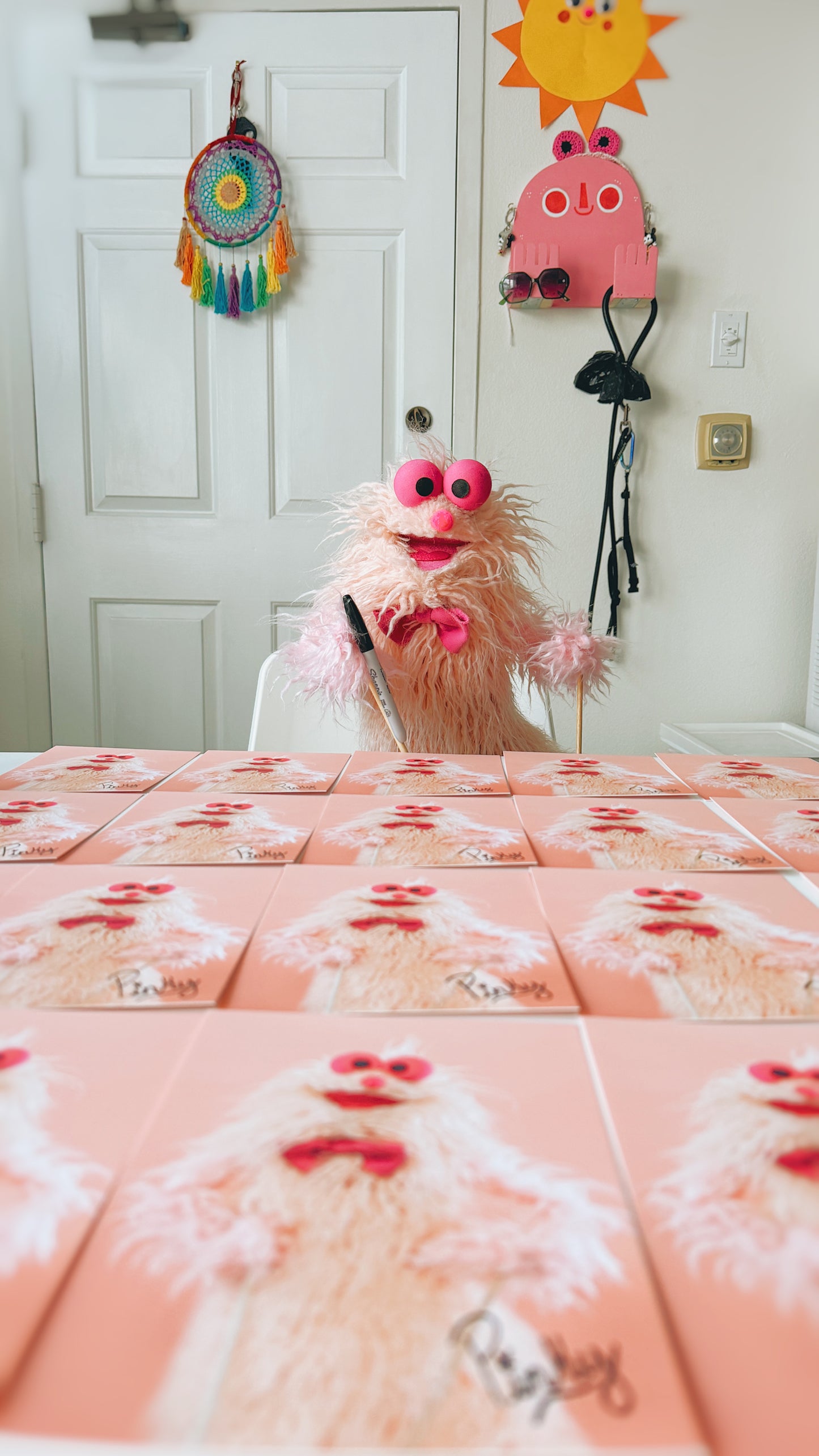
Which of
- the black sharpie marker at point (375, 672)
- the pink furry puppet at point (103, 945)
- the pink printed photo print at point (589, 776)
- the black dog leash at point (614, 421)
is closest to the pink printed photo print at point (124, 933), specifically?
the pink furry puppet at point (103, 945)

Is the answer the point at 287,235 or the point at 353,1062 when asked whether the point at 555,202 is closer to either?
the point at 287,235

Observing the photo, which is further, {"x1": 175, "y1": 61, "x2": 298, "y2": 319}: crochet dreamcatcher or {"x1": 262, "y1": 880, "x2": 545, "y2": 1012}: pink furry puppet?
{"x1": 175, "y1": 61, "x2": 298, "y2": 319}: crochet dreamcatcher

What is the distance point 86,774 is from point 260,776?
0.13 meters

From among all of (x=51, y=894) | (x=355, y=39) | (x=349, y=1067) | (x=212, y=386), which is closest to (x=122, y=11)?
(x=355, y=39)

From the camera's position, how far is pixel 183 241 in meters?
1.76

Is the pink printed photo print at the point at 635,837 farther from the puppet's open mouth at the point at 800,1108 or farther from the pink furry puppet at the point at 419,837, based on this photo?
the puppet's open mouth at the point at 800,1108

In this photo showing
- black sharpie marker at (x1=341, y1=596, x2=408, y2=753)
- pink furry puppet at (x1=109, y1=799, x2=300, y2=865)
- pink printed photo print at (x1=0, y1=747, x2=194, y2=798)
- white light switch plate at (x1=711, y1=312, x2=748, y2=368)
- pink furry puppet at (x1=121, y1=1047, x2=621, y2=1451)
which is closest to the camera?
pink furry puppet at (x1=121, y1=1047, x2=621, y2=1451)

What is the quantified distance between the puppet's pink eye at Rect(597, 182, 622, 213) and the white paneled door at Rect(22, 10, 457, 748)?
0.27m

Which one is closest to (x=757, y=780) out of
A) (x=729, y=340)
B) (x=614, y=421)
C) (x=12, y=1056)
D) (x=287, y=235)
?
(x=12, y=1056)

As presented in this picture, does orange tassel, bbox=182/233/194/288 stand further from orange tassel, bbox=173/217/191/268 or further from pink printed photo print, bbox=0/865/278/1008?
pink printed photo print, bbox=0/865/278/1008

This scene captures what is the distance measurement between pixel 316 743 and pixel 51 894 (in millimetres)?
829

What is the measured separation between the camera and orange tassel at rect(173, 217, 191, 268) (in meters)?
1.76

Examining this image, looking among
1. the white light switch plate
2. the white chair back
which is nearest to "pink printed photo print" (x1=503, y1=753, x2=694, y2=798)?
the white chair back

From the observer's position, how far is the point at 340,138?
1742 millimetres
